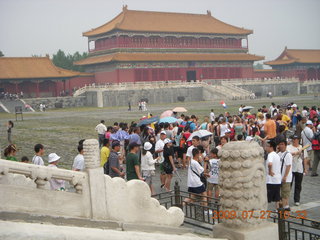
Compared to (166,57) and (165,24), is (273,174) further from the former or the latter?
(165,24)

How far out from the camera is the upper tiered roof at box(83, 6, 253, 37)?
5625 cm

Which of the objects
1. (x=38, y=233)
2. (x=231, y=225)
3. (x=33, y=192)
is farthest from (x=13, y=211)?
(x=231, y=225)

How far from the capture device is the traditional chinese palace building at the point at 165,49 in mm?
54250

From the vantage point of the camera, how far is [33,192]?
5578 mm

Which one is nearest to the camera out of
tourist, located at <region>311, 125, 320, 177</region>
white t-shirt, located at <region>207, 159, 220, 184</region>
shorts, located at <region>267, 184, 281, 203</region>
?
shorts, located at <region>267, 184, 281, 203</region>

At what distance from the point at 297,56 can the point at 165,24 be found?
2060 cm

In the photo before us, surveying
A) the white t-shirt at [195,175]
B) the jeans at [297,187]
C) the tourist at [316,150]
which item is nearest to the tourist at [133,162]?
the white t-shirt at [195,175]

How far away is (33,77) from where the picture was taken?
4869cm

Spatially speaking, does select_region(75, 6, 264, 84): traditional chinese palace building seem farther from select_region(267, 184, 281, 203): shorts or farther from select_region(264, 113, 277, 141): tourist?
select_region(267, 184, 281, 203): shorts

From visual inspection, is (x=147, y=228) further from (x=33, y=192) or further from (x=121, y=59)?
(x=121, y=59)

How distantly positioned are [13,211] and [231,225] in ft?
8.67

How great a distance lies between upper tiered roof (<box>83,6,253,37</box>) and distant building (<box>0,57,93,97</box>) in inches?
335

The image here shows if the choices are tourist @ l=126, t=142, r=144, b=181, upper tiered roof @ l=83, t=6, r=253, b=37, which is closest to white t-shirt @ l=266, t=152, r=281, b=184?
tourist @ l=126, t=142, r=144, b=181

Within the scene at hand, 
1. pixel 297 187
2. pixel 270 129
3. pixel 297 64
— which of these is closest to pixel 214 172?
pixel 297 187
